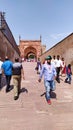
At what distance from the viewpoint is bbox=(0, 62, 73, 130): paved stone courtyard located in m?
6.46

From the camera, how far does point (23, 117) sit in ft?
23.3

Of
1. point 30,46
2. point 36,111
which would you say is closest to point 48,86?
point 36,111

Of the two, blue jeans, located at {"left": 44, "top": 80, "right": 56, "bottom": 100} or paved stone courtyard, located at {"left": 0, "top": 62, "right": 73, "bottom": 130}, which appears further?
blue jeans, located at {"left": 44, "top": 80, "right": 56, "bottom": 100}

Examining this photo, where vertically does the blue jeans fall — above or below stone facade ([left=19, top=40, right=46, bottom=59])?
below

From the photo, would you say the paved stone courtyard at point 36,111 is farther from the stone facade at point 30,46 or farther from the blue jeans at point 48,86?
the stone facade at point 30,46

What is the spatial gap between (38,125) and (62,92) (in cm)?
442

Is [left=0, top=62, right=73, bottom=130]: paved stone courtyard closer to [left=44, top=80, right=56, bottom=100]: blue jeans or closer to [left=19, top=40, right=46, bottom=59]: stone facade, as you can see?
[left=44, top=80, right=56, bottom=100]: blue jeans

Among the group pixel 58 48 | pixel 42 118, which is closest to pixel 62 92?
pixel 42 118

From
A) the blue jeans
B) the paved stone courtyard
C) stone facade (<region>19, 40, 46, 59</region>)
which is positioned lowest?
the paved stone courtyard

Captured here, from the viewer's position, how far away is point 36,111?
7727mm

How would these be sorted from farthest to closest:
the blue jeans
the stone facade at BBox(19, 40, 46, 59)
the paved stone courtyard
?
the stone facade at BBox(19, 40, 46, 59) < the blue jeans < the paved stone courtyard

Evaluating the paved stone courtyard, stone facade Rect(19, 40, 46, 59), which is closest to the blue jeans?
the paved stone courtyard

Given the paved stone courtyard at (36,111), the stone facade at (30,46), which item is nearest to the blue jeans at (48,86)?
the paved stone courtyard at (36,111)

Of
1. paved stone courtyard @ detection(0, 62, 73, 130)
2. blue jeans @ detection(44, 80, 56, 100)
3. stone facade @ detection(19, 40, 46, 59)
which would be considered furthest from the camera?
stone facade @ detection(19, 40, 46, 59)
